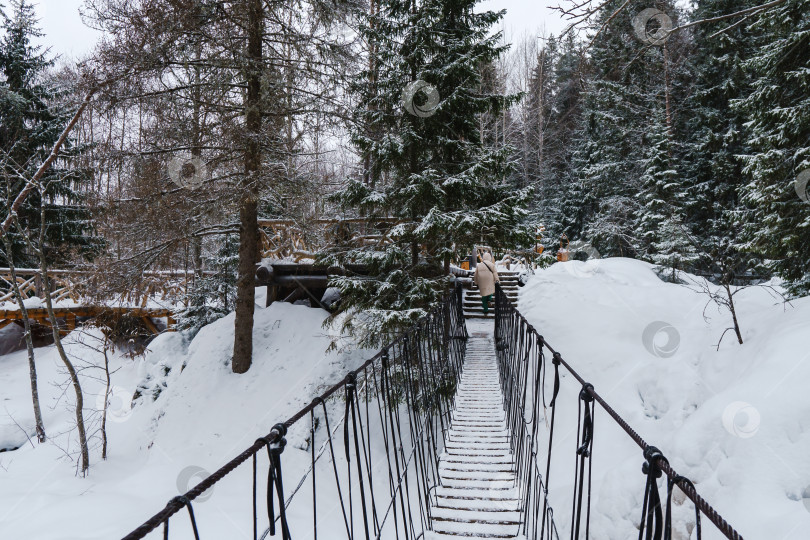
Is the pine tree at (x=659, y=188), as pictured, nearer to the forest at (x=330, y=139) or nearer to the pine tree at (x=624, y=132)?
the pine tree at (x=624, y=132)

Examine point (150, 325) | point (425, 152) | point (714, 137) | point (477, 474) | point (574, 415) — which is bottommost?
point (150, 325)

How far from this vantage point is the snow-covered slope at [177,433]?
5.36 metres

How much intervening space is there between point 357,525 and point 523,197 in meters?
5.77

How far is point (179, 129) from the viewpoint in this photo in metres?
6.94

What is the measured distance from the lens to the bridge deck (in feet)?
11.6

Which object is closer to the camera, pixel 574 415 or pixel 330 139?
pixel 574 415

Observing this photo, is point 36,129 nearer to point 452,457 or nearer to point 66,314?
point 66,314

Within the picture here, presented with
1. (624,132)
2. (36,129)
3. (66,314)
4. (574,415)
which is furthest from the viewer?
(624,132)

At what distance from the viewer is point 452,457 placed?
15.2ft

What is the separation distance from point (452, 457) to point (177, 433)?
5438mm

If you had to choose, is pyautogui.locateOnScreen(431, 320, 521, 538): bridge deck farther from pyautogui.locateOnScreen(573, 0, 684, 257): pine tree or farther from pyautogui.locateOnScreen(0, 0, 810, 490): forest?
pyautogui.locateOnScreen(573, 0, 684, 257): pine tree

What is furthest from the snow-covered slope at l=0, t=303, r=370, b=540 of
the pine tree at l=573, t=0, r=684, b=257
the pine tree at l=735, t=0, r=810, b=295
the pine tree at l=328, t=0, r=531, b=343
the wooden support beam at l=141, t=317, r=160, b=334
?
the pine tree at l=573, t=0, r=684, b=257

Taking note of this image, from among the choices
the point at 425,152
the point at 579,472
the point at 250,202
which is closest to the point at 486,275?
the point at 425,152

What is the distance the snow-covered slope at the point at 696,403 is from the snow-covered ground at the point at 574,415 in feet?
0.05
